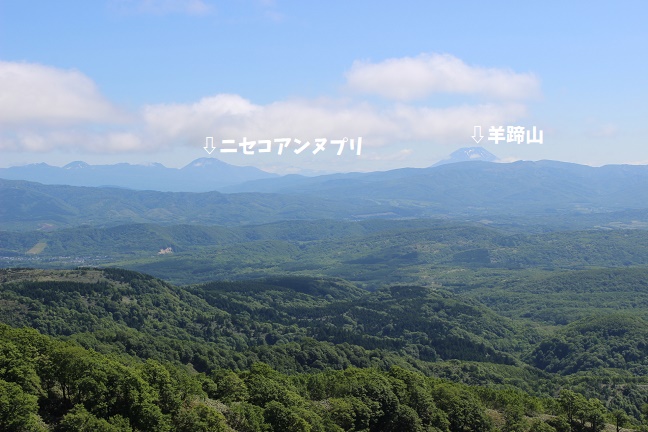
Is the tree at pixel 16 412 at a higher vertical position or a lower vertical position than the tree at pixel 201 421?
higher

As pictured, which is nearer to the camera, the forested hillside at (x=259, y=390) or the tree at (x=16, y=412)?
the tree at (x=16, y=412)

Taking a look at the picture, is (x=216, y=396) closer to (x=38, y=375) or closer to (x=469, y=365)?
(x=38, y=375)

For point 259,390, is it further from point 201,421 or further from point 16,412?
point 16,412

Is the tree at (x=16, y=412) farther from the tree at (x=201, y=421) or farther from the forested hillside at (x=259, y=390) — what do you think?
the tree at (x=201, y=421)

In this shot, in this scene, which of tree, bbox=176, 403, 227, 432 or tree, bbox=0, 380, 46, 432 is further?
tree, bbox=176, 403, 227, 432

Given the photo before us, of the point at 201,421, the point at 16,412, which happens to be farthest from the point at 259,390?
the point at 16,412

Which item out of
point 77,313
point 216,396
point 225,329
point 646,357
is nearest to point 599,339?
point 646,357

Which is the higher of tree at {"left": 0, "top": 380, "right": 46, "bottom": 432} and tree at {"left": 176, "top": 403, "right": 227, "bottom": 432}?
tree at {"left": 0, "top": 380, "right": 46, "bottom": 432}

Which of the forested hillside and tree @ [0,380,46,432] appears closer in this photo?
tree @ [0,380,46,432]

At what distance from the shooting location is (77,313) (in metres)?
170

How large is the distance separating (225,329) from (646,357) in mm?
139207

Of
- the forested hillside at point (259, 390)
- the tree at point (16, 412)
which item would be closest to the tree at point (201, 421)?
the forested hillside at point (259, 390)

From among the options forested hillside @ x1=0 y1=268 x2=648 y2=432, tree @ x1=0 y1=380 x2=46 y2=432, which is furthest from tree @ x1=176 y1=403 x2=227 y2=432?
tree @ x1=0 y1=380 x2=46 y2=432

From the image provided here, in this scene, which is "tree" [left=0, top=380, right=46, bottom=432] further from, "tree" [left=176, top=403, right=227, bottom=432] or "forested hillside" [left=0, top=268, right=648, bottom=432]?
"tree" [left=176, top=403, right=227, bottom=432]
